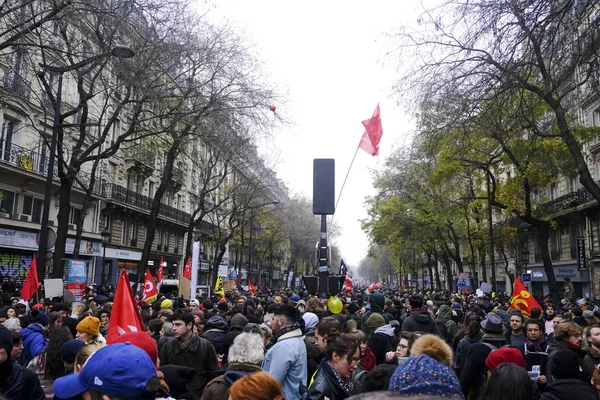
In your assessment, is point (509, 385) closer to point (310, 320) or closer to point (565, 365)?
point (565, 365)

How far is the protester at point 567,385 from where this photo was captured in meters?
4.15

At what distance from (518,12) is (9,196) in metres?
24.6

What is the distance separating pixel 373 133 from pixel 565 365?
12.5 meters

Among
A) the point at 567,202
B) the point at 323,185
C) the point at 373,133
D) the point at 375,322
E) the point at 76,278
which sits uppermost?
the point at 567,202

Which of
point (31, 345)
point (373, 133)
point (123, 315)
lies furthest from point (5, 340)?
point (373, 133)

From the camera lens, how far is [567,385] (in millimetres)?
4215

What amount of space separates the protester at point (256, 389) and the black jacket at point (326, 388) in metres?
1.27

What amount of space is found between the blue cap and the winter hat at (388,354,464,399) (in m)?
1.13

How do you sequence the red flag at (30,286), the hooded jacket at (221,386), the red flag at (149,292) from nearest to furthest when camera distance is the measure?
1. the hooded jacket at (221,386)
2. the red flag at (30,286)
3. the red flag at (149,292)

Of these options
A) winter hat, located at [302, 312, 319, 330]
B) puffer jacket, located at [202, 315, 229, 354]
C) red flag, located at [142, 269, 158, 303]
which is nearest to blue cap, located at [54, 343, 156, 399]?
puffer jacket, located at [202, 315, 229, 354]

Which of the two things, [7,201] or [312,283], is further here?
[7,201]

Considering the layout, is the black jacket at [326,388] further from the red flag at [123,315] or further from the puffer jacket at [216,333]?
the puffer jacket at [216,333]

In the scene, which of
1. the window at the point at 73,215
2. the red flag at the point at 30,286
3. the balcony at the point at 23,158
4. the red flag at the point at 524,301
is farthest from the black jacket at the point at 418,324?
the window at the point at 73,215

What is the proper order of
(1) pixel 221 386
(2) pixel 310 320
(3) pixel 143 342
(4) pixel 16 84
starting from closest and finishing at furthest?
(3) pixel 143 342
(1) pixel 221 386
(2) pixel 310 320
(4) pixel 16 84
